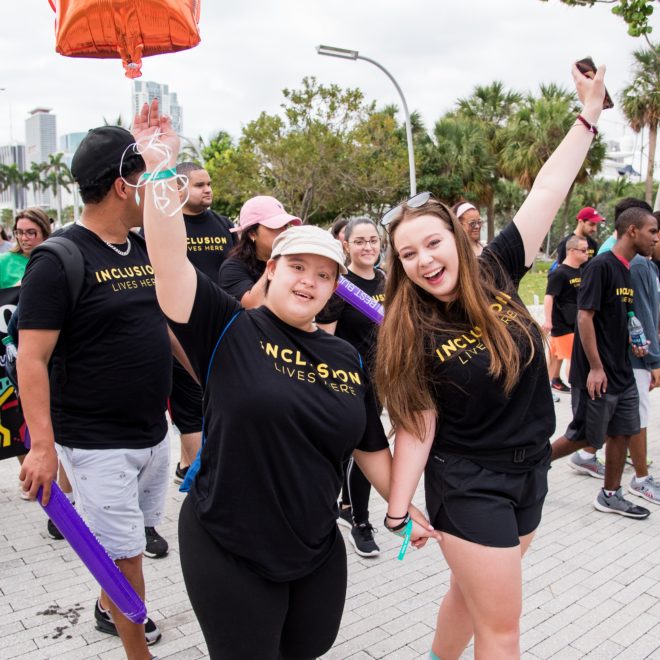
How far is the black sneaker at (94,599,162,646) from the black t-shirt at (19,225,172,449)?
97 centimetres

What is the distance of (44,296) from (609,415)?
12.3 ft

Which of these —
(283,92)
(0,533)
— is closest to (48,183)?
(283,92)

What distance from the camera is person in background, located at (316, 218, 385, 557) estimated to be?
3900mm

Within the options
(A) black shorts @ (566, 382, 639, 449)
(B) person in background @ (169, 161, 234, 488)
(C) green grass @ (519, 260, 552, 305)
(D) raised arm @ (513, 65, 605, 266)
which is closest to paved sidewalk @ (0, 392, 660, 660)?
(A) black shorts @ (566, 382, 639, 449)

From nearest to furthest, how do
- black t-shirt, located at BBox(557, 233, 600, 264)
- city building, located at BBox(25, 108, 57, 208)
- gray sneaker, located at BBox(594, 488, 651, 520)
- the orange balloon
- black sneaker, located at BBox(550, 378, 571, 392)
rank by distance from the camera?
the orange balloon, gray sneaker, located at BBox(594, 488, 651, 520), black t-shirt, located at BBox(557, 233, 600, 264), black sneaker, located at BBox(550, 378, 571, 392), city building, located at BBox(25, 108, 57, 208)

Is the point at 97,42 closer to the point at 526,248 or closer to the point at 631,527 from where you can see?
Answer: the point at 526,248

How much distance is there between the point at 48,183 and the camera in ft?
292

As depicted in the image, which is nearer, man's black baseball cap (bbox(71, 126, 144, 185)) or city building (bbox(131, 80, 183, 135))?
city building (bbox(131, 80, 183, 135))

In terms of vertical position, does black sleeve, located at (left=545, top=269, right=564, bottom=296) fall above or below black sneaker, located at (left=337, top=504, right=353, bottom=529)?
above

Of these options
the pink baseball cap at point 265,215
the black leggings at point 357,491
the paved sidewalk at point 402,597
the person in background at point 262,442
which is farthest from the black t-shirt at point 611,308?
the person in background at point 262,442

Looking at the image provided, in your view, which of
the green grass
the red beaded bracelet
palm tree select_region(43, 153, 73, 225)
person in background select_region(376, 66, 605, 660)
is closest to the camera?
person in background select_region(376, 66, 605, 660)

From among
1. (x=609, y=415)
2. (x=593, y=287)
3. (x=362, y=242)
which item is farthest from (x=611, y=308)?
(x=362, y=242)

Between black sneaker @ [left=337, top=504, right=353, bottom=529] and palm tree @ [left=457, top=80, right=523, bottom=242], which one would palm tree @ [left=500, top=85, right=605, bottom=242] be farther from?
black sneaker @ [left=337, top=504, right=353, bottom=529]

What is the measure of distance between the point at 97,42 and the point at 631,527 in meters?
4.25
